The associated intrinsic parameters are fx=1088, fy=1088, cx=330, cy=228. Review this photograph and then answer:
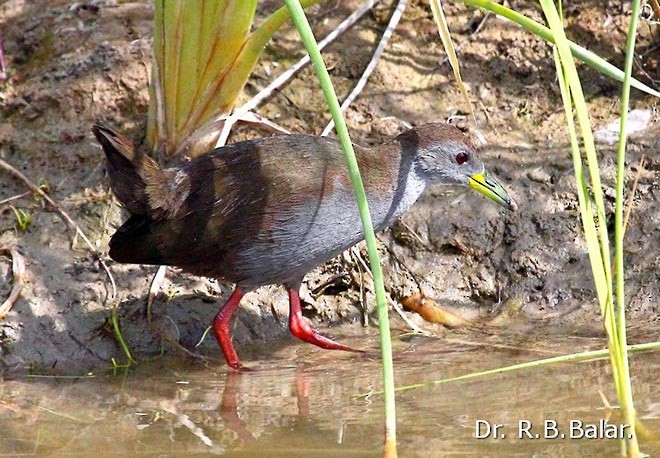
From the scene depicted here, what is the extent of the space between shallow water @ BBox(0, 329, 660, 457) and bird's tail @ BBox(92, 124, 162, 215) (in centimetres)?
77

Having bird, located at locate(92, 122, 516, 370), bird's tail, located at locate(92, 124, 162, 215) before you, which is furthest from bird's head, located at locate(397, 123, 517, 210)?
bird's tail, located at locate(92, 124, 162, 215)

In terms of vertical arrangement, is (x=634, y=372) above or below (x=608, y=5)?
below

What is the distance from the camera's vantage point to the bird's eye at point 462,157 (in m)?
5.21

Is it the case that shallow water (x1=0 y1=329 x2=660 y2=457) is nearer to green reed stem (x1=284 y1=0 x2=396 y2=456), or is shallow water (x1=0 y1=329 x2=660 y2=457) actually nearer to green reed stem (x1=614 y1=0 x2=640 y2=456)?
green reed stem (x1=614 y1=0 x2=640 y2=456)

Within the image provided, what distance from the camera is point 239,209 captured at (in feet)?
15.3

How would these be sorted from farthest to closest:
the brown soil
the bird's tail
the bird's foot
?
the brown soil
the bird's foot
the bird's tail

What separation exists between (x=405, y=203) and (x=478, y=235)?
680 mm

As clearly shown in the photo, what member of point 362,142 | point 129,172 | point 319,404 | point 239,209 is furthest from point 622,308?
point 362,142

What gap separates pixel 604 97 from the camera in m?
6.03

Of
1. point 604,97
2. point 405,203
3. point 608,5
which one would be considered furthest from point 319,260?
point 608,5

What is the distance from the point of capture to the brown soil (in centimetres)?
516

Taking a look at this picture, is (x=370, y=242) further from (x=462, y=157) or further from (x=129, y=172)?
(x=462, y=157)

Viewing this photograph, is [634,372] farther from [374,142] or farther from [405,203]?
[374,142]

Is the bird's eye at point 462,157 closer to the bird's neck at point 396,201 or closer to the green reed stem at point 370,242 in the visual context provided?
the bird's neck at point 396,201
